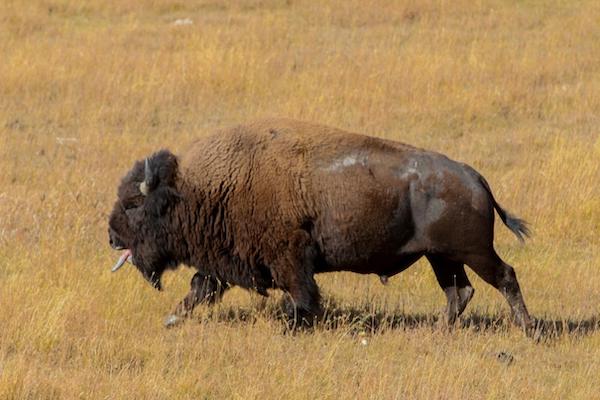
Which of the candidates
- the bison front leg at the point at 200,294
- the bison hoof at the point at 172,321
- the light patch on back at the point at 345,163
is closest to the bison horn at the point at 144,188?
the bison front leg at the point at 200,294

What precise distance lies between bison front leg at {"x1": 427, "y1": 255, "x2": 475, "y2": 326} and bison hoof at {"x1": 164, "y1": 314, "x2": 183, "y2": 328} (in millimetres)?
1821

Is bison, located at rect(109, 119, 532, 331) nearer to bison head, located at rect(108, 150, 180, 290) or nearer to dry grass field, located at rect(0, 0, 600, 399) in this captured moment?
bison head, located at rect(108, 150, 180, 290)

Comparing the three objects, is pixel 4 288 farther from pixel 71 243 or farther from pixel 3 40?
pixel 3 40

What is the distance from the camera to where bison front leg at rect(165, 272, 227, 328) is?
8758 mm

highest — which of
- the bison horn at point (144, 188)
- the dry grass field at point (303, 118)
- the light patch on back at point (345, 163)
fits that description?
the light patch on back at point (345, 163)

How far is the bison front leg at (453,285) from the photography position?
8836mm

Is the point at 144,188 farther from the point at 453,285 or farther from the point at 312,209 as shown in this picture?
the point at 453,285

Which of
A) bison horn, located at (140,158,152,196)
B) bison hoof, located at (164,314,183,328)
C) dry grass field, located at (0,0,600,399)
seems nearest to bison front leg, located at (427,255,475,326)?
dry grass field, located at (0,0,600,399)

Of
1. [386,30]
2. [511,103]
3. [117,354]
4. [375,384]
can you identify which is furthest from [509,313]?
[386,30]

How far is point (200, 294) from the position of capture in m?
8.84

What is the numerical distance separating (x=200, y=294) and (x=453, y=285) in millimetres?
1808

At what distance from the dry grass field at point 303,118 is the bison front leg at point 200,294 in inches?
6.5

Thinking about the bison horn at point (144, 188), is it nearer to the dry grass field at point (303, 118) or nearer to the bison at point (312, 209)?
the bison at point (312, 209)

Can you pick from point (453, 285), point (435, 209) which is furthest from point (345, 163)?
point (453, 285)
